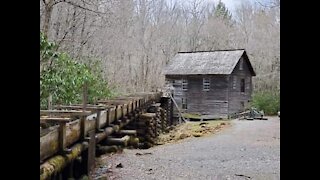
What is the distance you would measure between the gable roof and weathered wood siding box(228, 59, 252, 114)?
42 cm

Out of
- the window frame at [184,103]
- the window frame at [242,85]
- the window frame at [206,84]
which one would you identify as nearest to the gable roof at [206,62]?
the window frame at [206,84]

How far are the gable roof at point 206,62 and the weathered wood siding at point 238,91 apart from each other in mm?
424

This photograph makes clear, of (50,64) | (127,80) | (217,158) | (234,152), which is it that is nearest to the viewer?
(50,64)

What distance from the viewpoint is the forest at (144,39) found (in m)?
8.89

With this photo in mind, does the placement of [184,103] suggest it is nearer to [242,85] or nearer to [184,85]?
[184,85]

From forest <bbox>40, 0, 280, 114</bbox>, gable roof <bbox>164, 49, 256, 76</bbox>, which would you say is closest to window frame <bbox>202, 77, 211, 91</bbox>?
gable roof <bbox>164, 49, 256, 76</bbox>

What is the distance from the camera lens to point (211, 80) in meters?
21.1

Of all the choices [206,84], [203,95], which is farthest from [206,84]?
[203,95]

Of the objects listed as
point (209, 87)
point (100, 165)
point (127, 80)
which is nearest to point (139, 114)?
point (100, 165)

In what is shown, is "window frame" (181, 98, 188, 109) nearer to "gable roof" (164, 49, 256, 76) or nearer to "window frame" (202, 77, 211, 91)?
"window frame" (202, 77, 211, 91)

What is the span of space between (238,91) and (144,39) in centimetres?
602

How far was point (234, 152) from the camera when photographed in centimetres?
955
